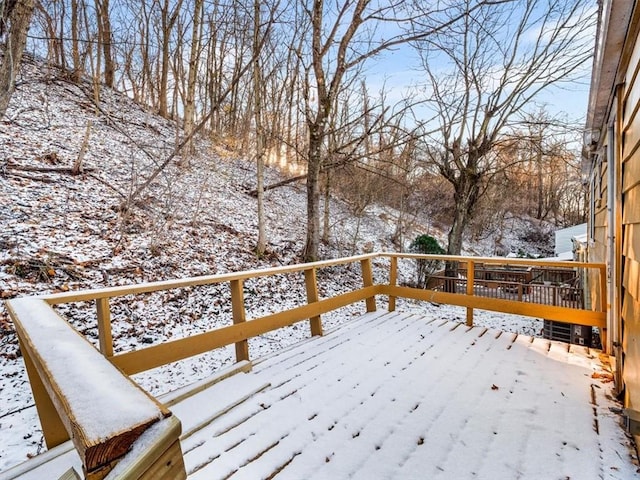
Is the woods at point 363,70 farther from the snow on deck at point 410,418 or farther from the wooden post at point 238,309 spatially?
the snow on deck at point 410,418

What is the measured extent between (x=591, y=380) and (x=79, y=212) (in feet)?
26.3

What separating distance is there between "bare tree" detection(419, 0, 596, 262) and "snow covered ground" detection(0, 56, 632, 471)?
4.08 metres

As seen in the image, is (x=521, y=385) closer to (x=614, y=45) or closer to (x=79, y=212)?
(x=614, y=45)

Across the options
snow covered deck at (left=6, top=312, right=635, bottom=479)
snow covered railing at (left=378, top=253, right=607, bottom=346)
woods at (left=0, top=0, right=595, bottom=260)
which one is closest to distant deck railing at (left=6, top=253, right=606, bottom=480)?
snow covered deck at (left=6, top=312, right=635, bottom=479)

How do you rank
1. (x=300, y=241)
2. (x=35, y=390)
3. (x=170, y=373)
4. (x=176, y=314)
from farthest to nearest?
1. (x=300, y=241)
2. (x=176, y=314)
3. (x=170, y=373)
4. (x=35, y=390)

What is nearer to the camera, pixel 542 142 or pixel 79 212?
pixel 79 212

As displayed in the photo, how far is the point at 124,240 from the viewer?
6316 mm

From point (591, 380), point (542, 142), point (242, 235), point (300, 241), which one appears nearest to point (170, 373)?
point (591, 380)

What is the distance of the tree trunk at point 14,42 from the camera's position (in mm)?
3053

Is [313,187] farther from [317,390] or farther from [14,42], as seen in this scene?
[317,390]

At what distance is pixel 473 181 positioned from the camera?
1020cm

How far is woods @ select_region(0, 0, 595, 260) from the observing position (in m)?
6.62

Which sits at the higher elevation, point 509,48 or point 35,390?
point 509,48

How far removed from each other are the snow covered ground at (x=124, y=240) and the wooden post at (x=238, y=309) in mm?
1239
